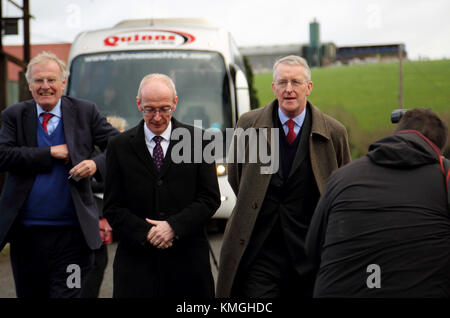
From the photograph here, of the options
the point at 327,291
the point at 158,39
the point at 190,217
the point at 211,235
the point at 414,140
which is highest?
the point at 158,39

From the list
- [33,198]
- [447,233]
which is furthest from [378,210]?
[33,198]

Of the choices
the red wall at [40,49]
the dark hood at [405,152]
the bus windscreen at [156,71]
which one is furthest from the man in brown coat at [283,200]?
the red wall at [40,49]

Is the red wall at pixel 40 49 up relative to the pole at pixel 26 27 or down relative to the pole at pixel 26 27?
up

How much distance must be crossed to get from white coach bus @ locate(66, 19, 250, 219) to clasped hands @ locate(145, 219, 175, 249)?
570 centimetres

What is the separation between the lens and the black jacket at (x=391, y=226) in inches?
97.0

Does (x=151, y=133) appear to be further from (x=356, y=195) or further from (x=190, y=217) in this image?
(x=356, y=195)

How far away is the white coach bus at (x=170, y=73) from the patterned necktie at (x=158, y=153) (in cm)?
547

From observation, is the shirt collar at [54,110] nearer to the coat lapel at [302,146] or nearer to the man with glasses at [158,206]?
the man with glasses at [158,206]

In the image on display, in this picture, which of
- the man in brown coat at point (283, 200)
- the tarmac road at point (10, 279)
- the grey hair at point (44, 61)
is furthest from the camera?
the tarmac road at point (10, 279)

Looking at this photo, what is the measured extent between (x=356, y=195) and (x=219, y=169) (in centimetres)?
665

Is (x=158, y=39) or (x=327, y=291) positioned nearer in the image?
(x=327, y=291)

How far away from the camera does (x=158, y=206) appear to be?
11.2ft

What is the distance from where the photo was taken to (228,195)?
938cm

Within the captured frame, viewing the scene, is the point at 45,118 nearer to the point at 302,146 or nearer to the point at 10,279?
the point at 302,146
